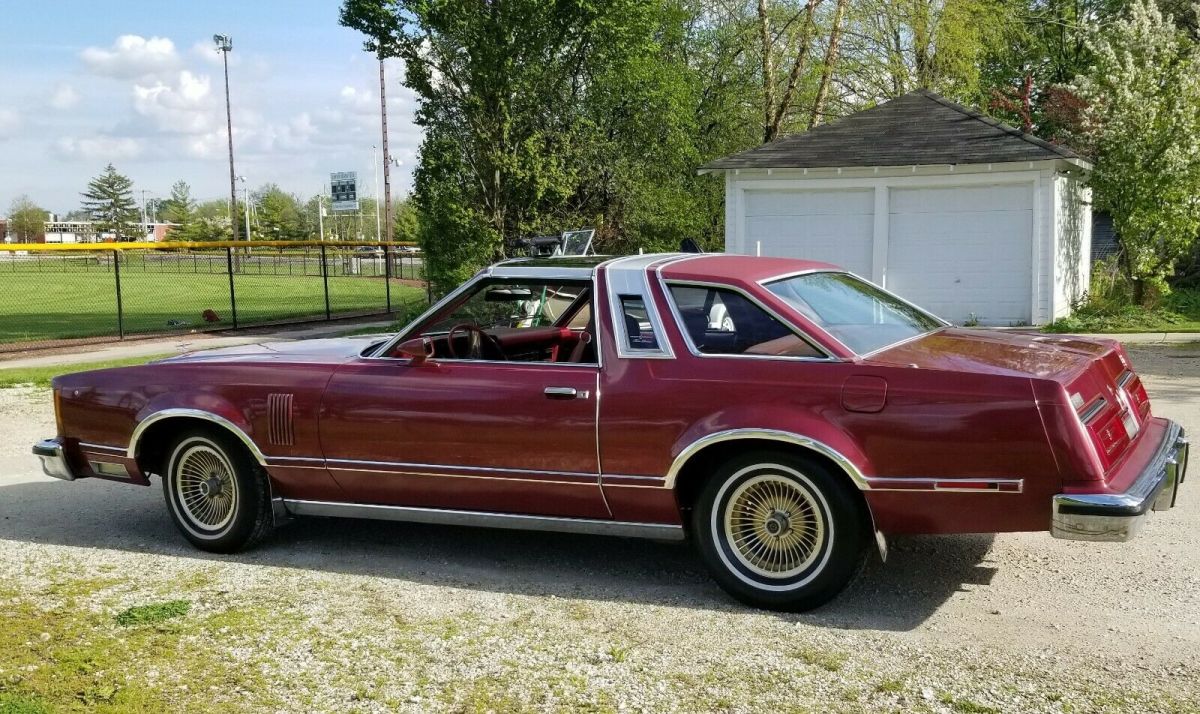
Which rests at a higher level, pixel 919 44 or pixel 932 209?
pixel 919 44

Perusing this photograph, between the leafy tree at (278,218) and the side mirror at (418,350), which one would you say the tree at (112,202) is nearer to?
the leafy tree at (278,218)

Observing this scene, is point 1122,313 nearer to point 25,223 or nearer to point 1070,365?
point 1070,365

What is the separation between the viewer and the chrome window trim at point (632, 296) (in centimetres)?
484

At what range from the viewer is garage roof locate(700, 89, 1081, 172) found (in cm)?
1675

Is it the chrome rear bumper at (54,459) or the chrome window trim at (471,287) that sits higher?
the chrome window trim at (471,287)

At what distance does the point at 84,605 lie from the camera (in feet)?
16.0

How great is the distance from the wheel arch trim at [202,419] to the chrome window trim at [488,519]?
12.5 inches

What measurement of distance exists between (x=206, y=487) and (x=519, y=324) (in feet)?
6.14

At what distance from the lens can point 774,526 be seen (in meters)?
4.62

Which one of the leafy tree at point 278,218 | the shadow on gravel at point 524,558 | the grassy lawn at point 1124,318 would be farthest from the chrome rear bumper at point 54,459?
the leafy tree at point 278,218

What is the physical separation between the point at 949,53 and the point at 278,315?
55.4 ft

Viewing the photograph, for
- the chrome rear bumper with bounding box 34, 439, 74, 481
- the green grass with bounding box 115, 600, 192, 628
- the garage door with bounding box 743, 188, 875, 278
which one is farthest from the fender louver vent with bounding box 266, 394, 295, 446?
the garage door with bounding box 743, 188, 875, 278

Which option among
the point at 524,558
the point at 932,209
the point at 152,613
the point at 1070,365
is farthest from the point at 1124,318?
the point at 152,613

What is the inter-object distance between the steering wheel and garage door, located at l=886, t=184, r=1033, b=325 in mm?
13088
